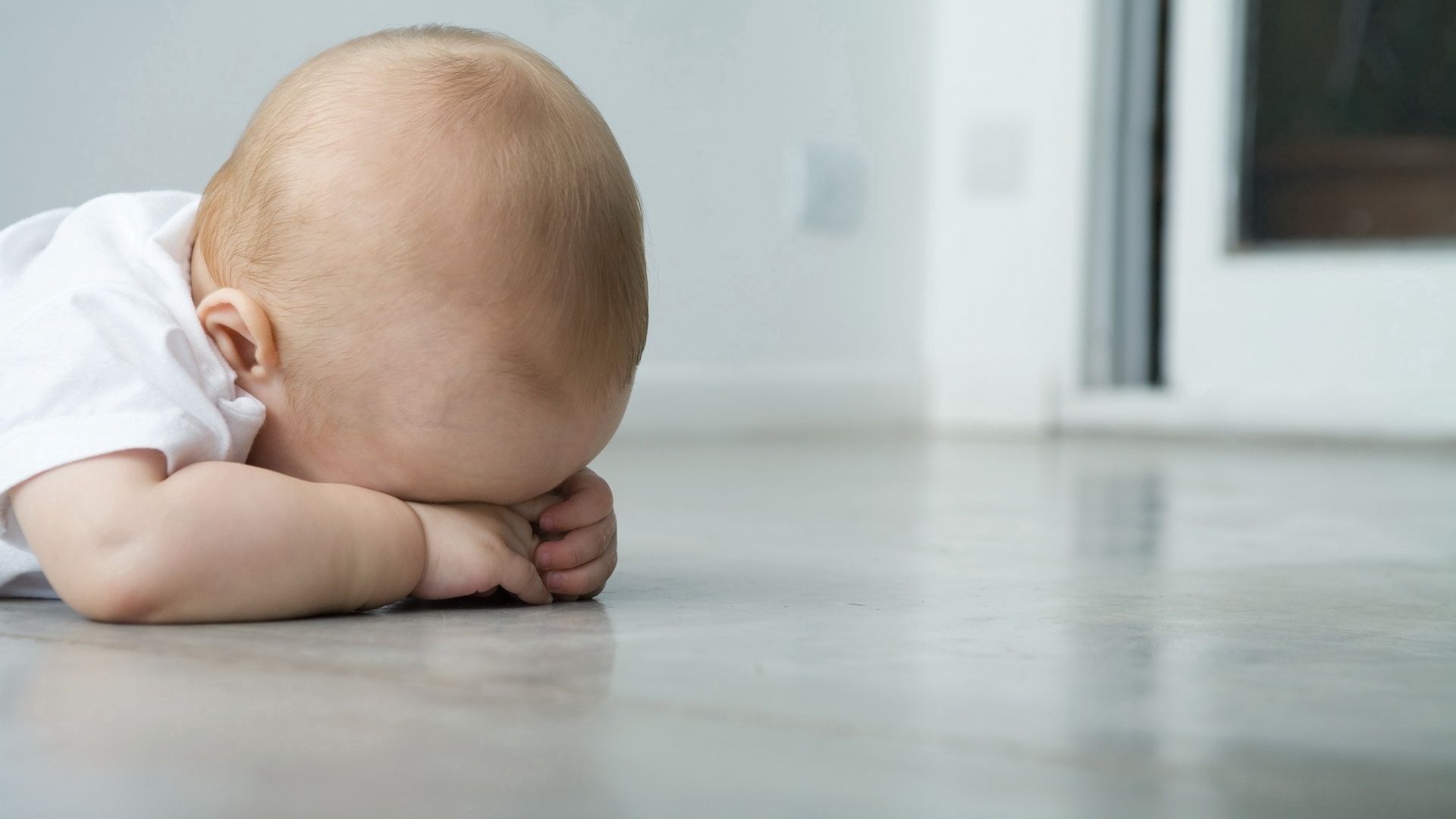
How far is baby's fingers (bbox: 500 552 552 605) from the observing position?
2.49 ft

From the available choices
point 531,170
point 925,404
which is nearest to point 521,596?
point 531,170

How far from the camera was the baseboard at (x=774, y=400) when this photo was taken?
226 centimetres

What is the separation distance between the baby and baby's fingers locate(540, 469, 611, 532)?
0.06 ft

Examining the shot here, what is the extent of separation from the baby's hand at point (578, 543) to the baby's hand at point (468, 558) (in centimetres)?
2

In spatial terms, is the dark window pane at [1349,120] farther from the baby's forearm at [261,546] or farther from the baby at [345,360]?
the baby's forearm at [261,546]

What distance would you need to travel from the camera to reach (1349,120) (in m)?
2.58

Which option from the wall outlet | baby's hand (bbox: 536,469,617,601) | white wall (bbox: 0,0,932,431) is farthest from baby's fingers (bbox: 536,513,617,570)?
the wall outlet

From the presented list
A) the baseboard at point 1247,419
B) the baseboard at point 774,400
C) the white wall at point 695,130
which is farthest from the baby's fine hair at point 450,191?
the baseboard at point 1247,419

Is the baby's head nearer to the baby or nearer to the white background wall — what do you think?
the baby

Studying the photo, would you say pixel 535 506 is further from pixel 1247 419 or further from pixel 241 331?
pixel 1247 419

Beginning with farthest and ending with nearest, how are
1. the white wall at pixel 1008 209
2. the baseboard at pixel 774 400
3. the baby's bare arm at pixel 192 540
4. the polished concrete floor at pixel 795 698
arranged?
the white wall at pixel 1008 209 → the baseboard at pixel 774 400 → the baby's bare arm at pixel 192 540 → the polished concrete floor at pixel 795 698

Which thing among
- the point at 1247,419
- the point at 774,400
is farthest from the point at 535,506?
the point at 1247,419

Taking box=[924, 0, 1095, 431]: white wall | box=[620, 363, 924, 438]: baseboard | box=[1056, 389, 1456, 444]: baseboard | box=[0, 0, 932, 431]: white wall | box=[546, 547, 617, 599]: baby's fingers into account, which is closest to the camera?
box=[546, 547, 617, 599]: baby's fingers

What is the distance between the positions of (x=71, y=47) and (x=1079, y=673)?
1281 mm
